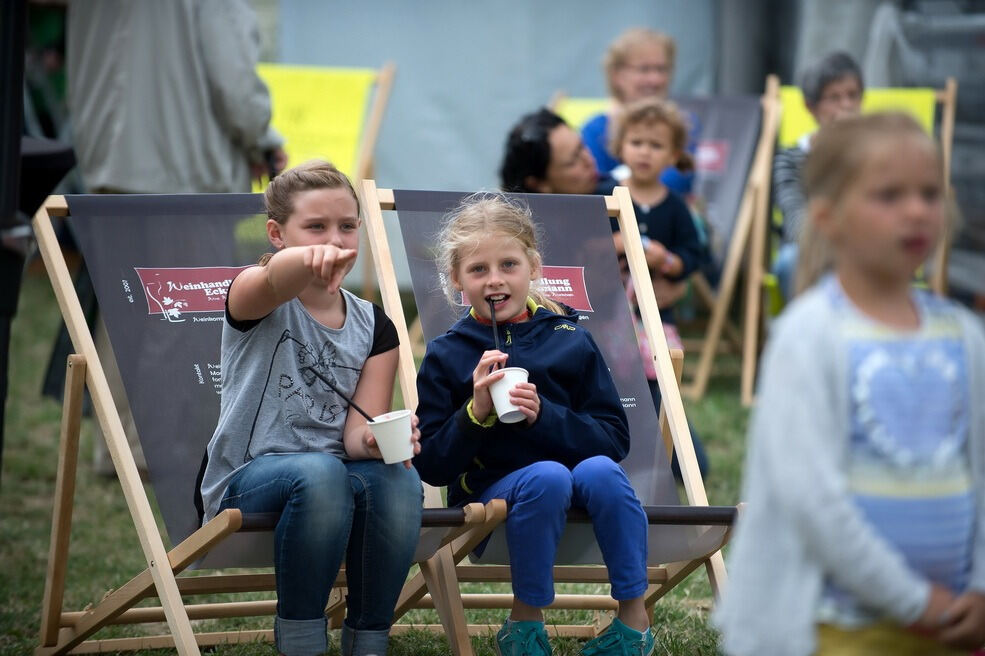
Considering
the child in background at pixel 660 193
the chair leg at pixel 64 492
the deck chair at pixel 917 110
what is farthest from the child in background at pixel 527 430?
the deck chair at pixel 917 110

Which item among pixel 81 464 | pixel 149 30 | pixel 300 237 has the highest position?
pixel 149 30

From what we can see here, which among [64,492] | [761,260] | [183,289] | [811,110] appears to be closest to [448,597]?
[64,492]

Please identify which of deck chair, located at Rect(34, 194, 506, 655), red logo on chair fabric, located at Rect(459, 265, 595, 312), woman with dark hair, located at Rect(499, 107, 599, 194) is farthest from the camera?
woman with dark hair, located at Rect(499, 107, 599, 194)

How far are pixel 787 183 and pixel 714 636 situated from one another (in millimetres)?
3116

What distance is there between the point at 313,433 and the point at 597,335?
901 mm

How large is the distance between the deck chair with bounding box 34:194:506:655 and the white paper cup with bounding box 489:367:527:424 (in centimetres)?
17

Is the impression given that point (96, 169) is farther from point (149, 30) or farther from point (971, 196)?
point (971, 196)

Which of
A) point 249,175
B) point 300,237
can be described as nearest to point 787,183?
point 249,175

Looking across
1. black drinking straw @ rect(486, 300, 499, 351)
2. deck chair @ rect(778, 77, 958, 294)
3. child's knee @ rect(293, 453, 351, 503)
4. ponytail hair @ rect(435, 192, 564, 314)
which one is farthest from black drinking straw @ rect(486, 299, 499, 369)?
deck chair @ rect(778, 77, 958, 294)

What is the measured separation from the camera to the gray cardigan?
1.63 metres

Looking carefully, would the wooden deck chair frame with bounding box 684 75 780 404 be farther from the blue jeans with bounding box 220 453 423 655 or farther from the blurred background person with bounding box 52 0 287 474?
the blue jeans with bounding box 220 453 423 655

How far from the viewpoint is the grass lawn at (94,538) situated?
317 cm

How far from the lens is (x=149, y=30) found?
4.73 meters

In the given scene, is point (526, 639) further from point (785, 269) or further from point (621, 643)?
point (785, 269)
